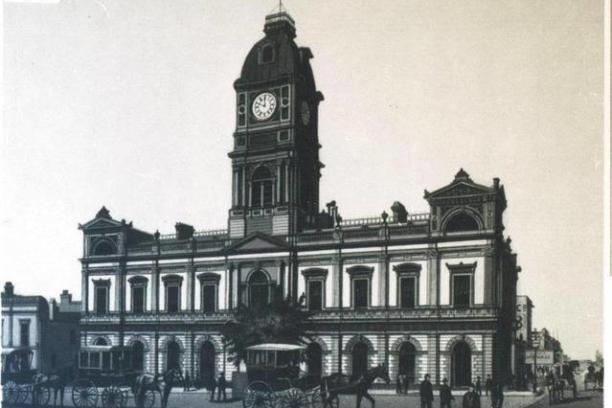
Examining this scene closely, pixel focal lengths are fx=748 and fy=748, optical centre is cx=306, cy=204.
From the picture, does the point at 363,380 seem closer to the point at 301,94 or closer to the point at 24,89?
the point at 301,94

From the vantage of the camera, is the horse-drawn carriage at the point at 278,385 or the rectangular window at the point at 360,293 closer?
the horse-drawn carriage at the point at 278,385

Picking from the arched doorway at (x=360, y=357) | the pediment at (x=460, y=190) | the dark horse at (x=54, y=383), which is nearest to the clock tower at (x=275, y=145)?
the pediment at (x=460, y=190)

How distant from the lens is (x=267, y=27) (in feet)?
42.1

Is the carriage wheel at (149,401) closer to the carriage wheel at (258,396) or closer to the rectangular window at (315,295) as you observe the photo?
the carriage wheel at (258,396)

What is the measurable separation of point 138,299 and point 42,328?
228 centimetres

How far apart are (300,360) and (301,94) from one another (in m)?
5.01

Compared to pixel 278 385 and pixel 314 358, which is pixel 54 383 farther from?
pixel 314 358

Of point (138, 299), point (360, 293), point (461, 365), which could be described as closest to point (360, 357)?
point (360, 293)

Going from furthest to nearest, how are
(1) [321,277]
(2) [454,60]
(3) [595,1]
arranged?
(1) [321,277] → (2) [454,60] → (3) [595,1]

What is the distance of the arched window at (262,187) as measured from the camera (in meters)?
15.9

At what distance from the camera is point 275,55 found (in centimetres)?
1370

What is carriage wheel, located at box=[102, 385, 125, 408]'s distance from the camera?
13.7 metres

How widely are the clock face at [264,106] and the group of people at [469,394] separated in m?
5.98

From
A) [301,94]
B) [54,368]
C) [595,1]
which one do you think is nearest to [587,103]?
[595,1]
